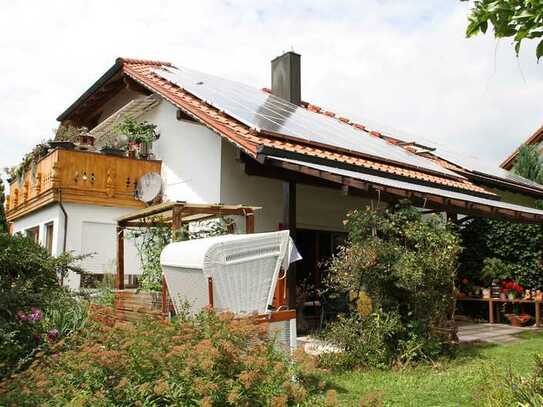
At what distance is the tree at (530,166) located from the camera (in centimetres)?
2261

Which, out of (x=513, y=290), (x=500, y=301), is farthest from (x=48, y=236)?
(x=513, y=290)

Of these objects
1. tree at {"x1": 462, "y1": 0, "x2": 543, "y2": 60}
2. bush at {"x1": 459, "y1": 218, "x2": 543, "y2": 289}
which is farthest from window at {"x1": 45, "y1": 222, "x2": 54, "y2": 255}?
tree at {"x1": 462, "y1": 0, "x2": 543, "y2": 60}

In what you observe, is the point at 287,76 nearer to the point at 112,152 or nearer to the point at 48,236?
the point at 112,152

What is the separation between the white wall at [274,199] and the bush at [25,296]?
13.8 ft

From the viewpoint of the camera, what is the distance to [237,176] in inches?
455

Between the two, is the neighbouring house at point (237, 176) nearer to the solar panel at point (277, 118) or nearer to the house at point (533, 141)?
the solar panel at point (277, 118)

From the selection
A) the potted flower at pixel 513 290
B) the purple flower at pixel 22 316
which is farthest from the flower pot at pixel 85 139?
the potted flower at pixel 513 290

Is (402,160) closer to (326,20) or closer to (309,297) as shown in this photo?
(309,297)

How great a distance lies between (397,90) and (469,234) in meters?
4.77

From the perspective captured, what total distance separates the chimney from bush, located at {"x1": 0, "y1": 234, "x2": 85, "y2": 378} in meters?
10.4

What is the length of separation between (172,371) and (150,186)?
925 centimetres

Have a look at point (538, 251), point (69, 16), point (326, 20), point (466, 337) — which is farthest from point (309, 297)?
point (69, 16)

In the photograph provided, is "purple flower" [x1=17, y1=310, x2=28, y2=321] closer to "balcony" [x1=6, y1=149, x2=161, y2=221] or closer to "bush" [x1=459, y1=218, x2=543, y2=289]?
"balcony" [x1=6, y1=149, x2=161, y2=221]

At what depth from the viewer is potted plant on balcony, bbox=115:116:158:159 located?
13.6 metres
